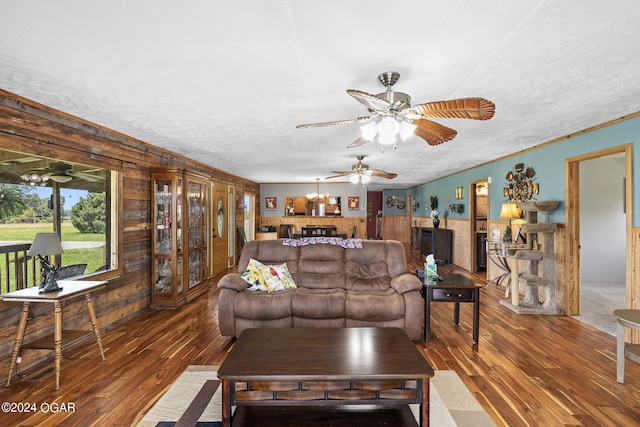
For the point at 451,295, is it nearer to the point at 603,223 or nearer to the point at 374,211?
the point at 603,223

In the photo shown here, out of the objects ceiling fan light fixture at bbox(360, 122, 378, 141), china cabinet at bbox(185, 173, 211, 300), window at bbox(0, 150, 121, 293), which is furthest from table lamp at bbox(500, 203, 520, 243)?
window at bbox(0, 150, 121, 293)

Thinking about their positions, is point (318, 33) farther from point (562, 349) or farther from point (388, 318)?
point (562, 349)

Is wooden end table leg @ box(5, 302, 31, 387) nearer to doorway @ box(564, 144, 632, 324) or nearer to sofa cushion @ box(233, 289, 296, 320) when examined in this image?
sofa cushion @ box(233, 289, 296, 320)

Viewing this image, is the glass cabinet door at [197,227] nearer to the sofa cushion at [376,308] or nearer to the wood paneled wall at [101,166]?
the wood paneled wall at [101,166]

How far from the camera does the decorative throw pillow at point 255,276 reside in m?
3.67

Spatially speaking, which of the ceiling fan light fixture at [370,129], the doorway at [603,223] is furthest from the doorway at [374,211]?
the ceiling fan light fixture at [370,129]

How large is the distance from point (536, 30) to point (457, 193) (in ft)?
22.1

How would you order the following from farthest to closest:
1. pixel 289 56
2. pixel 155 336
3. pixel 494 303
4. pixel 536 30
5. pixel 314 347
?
pixel 494 303 < pixel 155 336 < pixel 314 347 < pixel 289 56 < pixel 536 30

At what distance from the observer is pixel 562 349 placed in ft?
10.8

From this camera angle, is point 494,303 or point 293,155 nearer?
point 494,303

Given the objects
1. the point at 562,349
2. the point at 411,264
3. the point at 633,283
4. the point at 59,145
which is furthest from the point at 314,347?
the point at 411,264

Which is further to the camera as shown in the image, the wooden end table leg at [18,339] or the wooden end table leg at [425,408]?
the wooden end table leg at [18,339]

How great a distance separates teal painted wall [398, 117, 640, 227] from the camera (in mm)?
3418

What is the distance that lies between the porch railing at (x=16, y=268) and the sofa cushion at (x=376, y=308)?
117 inches
